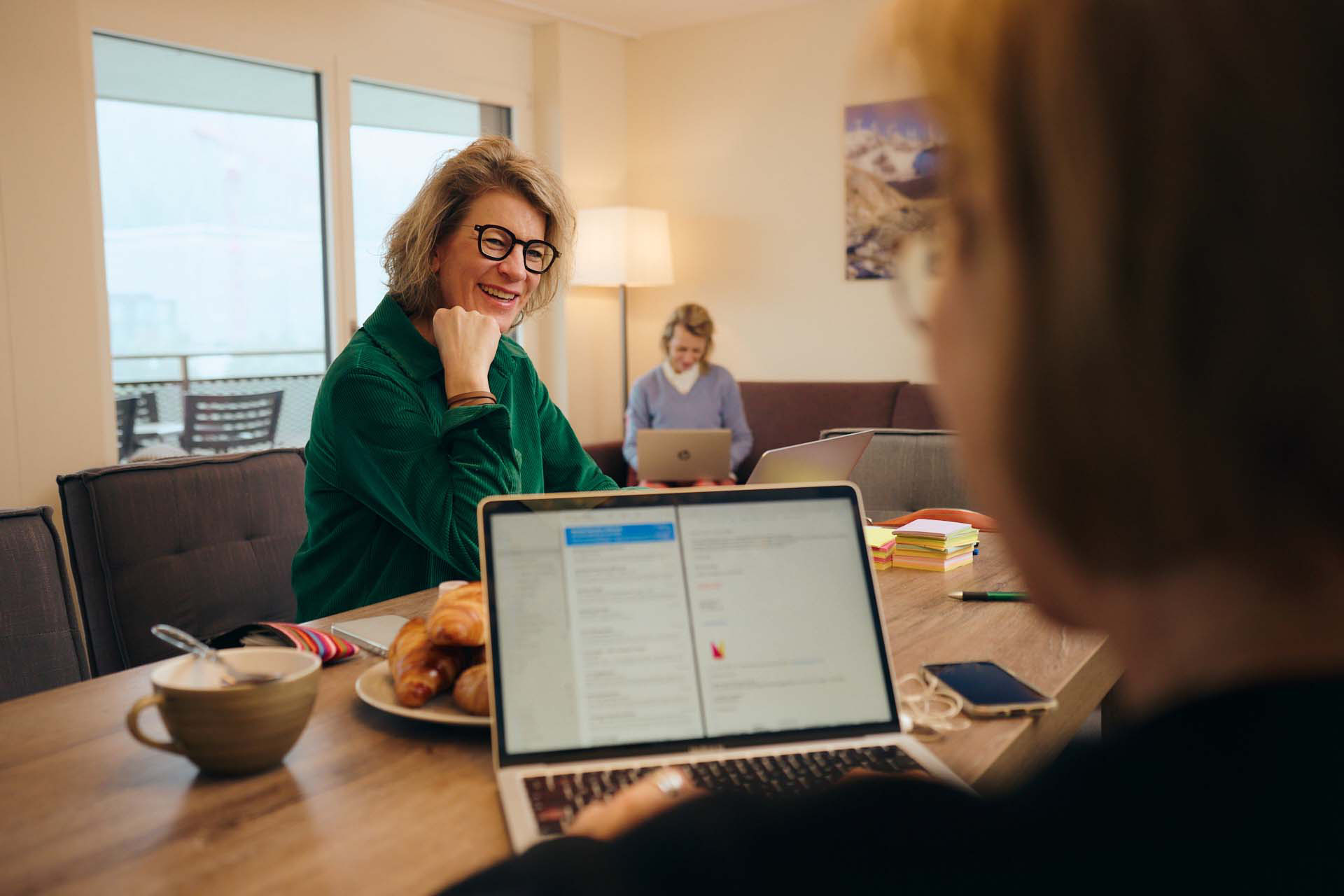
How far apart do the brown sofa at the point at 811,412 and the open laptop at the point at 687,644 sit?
3.60m

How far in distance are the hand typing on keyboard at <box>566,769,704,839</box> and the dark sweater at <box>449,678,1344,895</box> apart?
0.25 meters

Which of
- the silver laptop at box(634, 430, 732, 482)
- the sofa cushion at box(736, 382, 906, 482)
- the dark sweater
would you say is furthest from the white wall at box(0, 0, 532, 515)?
the dark sweater

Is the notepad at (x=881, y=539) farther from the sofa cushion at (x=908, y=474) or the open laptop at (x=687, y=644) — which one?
the open laptop at (x=687, y=644)

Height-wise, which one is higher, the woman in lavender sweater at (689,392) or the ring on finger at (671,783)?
the woman in lavender sweater at (689,392)

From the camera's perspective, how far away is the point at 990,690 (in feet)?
3.08

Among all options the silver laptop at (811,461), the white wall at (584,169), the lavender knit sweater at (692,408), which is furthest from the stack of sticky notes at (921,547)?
the white wall at (584,169)

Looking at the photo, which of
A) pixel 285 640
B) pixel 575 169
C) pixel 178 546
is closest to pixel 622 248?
pixel 575 169

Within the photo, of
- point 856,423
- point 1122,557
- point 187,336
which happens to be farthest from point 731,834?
point 856,423

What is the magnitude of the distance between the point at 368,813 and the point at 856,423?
410cm

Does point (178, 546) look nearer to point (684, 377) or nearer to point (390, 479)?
point (390, 479)

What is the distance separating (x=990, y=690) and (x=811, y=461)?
0.61 m

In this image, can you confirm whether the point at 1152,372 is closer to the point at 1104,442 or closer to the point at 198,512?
the point at 1104,442

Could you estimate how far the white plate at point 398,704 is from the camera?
868 millimetres

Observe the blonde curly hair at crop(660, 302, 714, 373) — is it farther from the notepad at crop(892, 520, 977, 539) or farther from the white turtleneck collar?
the notepad at crop(892, 520, 977, 539)
